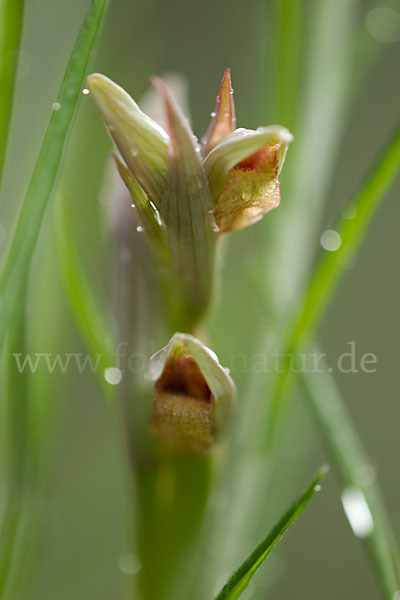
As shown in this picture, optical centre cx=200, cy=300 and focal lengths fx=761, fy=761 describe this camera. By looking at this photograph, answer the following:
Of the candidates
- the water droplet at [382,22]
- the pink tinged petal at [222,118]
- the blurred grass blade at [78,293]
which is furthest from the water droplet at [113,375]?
the water droplet at [382,22]

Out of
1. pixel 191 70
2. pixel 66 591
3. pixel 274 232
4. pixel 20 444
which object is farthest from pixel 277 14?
pixel 191 70

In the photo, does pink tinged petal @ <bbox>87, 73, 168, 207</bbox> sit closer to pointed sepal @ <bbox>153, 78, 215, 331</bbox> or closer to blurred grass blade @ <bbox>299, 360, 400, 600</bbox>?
pointed sepal @ <bbox>153, 78, 215, 331</bbox>

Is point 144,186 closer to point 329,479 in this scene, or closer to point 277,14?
point 277,14

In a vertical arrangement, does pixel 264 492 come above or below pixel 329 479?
above

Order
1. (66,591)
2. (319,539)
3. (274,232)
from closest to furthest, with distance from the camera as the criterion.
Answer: (274,232) → (66,591) → (319,539)

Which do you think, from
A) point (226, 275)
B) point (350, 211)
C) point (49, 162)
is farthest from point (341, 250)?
point (226, 275)

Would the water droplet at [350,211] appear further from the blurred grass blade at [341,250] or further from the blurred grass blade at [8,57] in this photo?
the blurred grass blade at [8,57]

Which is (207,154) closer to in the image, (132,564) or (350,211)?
(350,211)
